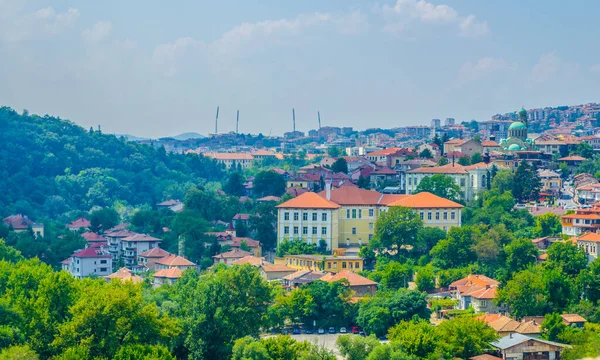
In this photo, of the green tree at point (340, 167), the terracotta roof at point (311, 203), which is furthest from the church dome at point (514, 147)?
the terracotta roof at point (311, 203)

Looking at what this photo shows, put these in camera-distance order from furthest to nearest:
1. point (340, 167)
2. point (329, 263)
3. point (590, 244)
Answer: point (340, 167) → point (329, 263) → point (590, 244)

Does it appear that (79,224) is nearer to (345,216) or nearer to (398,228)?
(345,216)

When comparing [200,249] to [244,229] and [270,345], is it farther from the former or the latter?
[270,345]

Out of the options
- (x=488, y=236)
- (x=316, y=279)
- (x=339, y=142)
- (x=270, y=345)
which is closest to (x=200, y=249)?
(x=316, y=279)

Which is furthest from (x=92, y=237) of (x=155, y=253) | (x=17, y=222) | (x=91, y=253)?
(x=17, y=222)

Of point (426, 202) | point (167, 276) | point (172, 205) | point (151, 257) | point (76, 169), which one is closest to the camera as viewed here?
point (167, 276)

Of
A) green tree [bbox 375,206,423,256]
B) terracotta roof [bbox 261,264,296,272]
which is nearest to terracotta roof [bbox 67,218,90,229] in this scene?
terracotta roof [bbox 261,264,296,272]

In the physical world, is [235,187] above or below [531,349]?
above

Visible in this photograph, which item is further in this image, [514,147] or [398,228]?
[514,147]
